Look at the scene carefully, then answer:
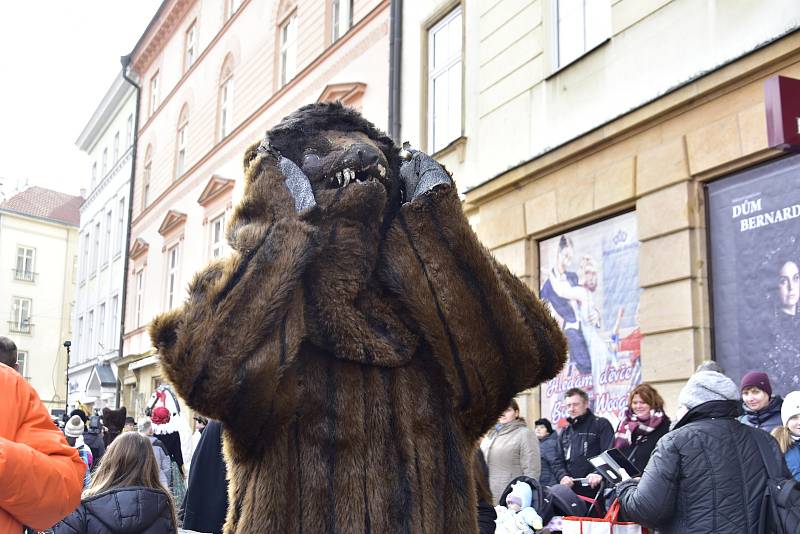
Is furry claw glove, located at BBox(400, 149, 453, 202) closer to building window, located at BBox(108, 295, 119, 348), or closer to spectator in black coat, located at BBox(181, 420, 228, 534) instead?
spectator in black coat, located at BBox(181, 420, 228, 534)

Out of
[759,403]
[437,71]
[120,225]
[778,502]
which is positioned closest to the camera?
[778,502]

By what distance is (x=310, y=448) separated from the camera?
2174mm

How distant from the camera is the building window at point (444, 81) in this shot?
1252 centimetres

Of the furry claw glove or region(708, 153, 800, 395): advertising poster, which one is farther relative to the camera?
region(708, 153, 800, 395): advertising poster

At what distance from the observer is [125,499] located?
169 inches

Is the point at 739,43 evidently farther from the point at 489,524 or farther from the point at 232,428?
the point at 232,428

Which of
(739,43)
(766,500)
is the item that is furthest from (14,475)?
(739,43)

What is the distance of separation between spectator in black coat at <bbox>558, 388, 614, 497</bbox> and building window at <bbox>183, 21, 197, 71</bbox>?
21.6m

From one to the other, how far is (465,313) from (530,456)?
15.9 ft

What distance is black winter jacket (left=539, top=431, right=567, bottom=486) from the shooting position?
696 centimetres

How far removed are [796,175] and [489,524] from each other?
16.9 ft

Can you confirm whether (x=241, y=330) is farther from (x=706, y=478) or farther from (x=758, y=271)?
(x=758, y=271)

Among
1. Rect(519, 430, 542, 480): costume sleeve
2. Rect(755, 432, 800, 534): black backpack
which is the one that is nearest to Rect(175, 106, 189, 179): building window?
Rect(519, 430, 542, 480): costume sleeve

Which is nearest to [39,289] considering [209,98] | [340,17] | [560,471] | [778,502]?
[209,98]
